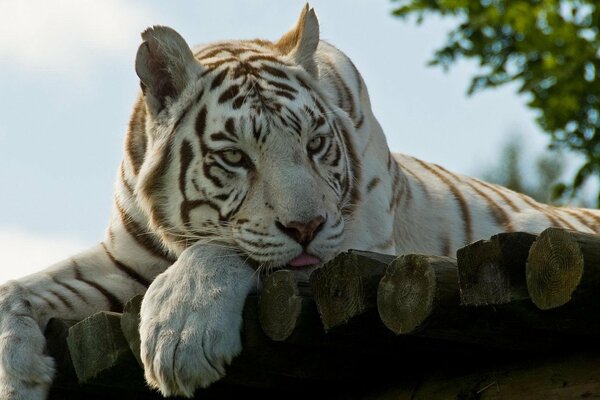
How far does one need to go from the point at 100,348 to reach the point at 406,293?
3.28ft

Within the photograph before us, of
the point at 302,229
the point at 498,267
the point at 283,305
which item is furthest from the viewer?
Answer: the point at 302,229

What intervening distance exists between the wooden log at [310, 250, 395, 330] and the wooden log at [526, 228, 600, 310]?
427mm

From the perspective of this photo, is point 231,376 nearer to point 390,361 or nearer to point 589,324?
point 390,361

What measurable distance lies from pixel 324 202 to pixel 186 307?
68 centimetres

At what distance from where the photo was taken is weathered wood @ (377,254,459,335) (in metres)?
2.67

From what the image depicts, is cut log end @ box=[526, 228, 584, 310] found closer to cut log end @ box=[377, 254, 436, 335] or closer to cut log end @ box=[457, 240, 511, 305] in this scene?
cut log end @ box=[457, 240, 511, 305]

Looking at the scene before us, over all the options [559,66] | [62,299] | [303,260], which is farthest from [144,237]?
[559,66]

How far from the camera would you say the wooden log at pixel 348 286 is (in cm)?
279

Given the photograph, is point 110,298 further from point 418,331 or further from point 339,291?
point 418,331

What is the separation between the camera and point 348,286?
9.23 ft

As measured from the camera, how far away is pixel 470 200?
527cm

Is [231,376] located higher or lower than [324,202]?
lower

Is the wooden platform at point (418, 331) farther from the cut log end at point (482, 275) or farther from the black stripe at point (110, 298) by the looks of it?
the black stripe at point (110, 298)

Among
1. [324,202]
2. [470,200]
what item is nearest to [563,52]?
[470,200]
